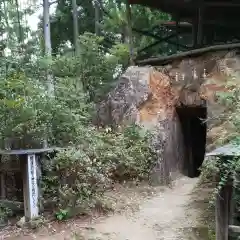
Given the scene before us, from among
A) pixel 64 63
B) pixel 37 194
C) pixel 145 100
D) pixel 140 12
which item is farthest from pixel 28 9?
pixel 37 194

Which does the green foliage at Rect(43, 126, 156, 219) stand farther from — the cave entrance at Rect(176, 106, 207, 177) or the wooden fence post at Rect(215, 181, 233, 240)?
the cave entrance at Rect(176, 106, 207, 177)

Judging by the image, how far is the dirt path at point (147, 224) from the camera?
6.59 metres

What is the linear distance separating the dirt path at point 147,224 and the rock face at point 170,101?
4.96ft

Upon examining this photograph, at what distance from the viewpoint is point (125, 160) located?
29.7 feet

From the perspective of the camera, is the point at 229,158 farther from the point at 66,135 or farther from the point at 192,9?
the point at 192,9

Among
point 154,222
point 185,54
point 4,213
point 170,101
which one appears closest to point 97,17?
point 185,54

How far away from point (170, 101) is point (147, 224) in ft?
15.8

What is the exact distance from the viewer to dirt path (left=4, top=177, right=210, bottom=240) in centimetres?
659

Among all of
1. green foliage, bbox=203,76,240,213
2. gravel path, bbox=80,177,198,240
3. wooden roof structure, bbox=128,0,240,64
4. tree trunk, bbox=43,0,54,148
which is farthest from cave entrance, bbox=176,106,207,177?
tree trunk, bbox=43,0,54,148

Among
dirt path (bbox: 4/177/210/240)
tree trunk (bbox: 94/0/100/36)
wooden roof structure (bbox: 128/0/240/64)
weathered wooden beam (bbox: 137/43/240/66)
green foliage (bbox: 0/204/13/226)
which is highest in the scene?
tree trunk (bbox: 94/0/100/36)

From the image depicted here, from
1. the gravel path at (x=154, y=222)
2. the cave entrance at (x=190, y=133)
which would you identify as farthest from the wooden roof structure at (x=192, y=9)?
the gravel path at (x=154, y=222)

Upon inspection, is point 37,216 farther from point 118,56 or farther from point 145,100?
point 118,56

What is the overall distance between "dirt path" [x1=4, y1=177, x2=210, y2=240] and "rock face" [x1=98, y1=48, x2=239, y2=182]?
4.96 ft

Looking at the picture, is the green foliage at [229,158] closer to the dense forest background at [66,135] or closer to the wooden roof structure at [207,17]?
the dense forest background at [66,135]
